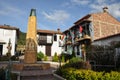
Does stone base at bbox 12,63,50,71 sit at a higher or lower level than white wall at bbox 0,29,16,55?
lower

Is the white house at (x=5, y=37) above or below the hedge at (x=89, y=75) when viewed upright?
above

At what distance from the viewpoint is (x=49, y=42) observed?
42469mm

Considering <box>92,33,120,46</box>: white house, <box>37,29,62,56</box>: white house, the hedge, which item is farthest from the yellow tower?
<box>37,29,62,56</box>: white house

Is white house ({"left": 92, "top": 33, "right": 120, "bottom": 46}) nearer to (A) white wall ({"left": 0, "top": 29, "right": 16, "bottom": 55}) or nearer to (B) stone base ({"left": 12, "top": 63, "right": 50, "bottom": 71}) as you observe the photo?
(B) stone base ({"left": 12, "top": 63, "right": 50, "bottom": 71})

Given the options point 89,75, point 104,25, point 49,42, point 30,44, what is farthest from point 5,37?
point 89,75

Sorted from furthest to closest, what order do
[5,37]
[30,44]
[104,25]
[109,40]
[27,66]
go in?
[5,37] < [104,25] < [109,40] < [30,44] < [27,66]

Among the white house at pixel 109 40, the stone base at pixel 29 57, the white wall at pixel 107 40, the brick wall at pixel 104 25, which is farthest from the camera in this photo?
the brick wall at pixel 104 25

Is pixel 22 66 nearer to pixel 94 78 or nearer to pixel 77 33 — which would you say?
pixel 94 78

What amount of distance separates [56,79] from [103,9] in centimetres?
2645

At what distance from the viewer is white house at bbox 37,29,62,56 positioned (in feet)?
136

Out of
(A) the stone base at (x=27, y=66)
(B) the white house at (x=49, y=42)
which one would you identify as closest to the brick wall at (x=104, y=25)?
(B) the white house at (x=49, y=42)

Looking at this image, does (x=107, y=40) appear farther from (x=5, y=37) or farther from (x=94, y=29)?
(x=5, y=37)

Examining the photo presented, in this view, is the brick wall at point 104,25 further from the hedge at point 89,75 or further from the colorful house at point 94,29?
the hedge at point 89,75

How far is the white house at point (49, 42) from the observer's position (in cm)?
4159
